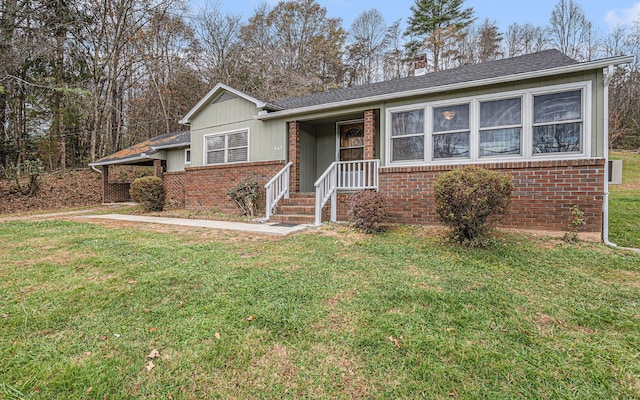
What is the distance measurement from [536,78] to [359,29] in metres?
18.6

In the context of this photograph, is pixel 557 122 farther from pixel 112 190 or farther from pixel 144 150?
pixel 112 190

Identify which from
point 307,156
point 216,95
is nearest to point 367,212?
point 307,156

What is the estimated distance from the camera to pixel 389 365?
200 centimetres

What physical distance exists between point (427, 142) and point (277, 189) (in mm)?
4176

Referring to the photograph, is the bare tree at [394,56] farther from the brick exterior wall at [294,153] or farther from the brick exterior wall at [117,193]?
the brick exterior wall at [117,193]

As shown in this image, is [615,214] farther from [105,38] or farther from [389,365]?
[105,38]

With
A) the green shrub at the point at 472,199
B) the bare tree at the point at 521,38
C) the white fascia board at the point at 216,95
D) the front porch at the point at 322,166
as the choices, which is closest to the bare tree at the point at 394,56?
the bare tree at the point at 521,38

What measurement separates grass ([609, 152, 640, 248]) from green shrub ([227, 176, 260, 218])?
27.2 ft

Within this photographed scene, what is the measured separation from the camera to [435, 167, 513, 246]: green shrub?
4.34m

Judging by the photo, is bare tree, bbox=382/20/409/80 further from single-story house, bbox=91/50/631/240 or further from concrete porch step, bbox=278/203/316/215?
concrete porch step, bbox=278/203/316/215

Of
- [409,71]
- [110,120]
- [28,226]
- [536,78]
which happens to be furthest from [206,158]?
[409,71]

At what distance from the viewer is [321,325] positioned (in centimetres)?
248

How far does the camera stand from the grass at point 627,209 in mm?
6098

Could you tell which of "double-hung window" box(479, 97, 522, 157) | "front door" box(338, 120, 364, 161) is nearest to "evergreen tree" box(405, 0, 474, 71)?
"front door" box(338, 120, 364, 161)
